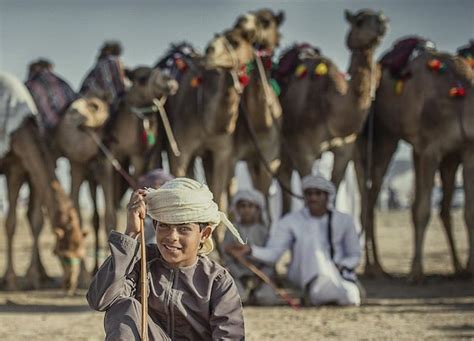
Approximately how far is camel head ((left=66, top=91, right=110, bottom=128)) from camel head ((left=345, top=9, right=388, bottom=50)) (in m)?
2.65

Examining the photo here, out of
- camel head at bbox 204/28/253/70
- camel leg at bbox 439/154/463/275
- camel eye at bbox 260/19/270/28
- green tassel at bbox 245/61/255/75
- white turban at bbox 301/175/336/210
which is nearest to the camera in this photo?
white turban at bbox 301/175/336/210

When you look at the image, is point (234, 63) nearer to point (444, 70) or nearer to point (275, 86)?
point (275, 86)

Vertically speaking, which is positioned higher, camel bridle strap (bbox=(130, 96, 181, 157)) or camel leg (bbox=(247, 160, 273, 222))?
camel bridle strap (bbox=(130, 96, 181, 157))

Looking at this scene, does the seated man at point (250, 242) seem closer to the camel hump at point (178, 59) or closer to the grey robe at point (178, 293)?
the camel hump at point (178, 59)

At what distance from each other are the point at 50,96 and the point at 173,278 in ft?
23.4

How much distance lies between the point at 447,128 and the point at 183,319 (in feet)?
22.7

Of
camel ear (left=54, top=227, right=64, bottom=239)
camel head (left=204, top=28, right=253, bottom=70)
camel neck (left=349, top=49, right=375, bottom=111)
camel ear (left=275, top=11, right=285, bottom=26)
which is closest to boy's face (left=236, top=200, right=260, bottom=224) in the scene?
camel head (left=204, top=28, right=253, bottom=70)

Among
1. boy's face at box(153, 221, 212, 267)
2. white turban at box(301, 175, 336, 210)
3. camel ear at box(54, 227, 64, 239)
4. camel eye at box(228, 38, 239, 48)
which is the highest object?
camel eye at box(228, 38, 239, 48)

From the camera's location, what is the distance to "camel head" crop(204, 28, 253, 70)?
992 cm

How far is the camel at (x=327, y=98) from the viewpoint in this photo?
410 inches

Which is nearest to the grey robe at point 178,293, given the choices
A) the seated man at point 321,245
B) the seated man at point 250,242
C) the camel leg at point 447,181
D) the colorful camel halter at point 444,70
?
the seated man at point 321,245

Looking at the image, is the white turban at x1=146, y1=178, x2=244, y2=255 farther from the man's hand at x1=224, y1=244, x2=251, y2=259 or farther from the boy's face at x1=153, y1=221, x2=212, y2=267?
the man's hand at x1=224, y1=244, x2=251, y2=259

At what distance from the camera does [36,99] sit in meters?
11.1

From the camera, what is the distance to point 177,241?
4262mm
